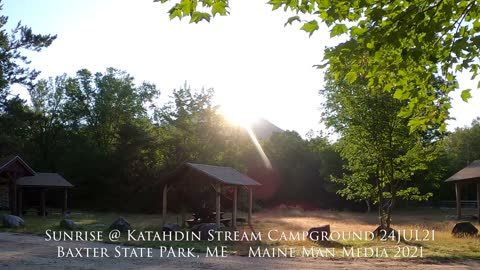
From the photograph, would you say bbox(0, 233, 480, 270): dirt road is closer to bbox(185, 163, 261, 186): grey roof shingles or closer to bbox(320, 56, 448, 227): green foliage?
bbox(320, 56, 448, 227): green foliage

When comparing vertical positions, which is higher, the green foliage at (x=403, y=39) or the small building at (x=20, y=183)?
the green foliage at (x=403, y=39)

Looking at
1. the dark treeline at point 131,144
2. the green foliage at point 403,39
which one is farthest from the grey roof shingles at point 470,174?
the green foliage at point 403,39

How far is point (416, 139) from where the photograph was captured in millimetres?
19547

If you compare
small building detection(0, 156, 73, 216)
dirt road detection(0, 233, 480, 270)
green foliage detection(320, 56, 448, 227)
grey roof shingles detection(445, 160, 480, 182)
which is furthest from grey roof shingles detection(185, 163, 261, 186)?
grey roof shingles detection(445, 160, 480, 182)

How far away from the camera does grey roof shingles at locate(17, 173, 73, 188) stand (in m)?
33.5

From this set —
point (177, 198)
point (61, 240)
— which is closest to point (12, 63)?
point (177, 198)

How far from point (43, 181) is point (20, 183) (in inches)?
67.5

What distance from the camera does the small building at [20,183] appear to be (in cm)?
2992

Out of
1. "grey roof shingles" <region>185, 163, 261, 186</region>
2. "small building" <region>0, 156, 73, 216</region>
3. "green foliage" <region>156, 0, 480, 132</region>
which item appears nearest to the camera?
"green foliage" <region>156, 0, 480, 132</region>

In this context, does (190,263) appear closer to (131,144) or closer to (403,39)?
(403,39)

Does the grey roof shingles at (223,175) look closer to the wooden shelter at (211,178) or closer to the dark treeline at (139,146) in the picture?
the wooden shelter at (211,178)

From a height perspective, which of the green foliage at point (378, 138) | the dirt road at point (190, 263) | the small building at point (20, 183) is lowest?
the dirt road at point (190, 263)

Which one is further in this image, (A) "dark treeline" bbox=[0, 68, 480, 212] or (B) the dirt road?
(A) "dark treeline" bbox=[0, 68, 480, 212]

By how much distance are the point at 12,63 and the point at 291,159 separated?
32707 mm
